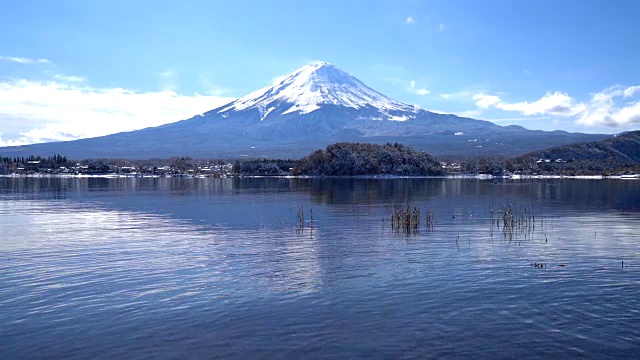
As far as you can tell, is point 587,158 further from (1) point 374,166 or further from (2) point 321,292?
(2) point 321,292

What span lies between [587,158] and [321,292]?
6698 inches

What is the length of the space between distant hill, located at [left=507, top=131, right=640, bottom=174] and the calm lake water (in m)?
124

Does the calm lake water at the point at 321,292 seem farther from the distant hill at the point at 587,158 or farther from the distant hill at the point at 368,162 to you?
the distant hill at the point at 587,158

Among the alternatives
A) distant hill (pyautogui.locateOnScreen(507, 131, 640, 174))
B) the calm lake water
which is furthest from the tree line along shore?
the calm lake water

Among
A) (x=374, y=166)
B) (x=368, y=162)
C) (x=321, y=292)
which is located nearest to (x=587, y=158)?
(x=374, y=166)

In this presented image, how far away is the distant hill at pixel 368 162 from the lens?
425 feet

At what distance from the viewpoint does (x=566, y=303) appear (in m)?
15.9

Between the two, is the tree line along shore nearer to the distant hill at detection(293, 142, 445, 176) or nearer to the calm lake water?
the distant hill at detection(293, 142, 445, 176)

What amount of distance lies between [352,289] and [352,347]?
5094mm

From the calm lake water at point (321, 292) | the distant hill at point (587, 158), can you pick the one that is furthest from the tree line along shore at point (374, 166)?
the calm lake water at point (321, 292)

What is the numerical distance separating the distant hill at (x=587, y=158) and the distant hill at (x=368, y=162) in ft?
104

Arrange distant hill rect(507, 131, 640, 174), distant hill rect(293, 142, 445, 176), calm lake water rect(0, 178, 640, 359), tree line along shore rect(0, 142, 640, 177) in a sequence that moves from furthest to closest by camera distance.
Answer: distant hill rect(507, 131, 640, 174)
tree line along shore rect(0, 142, 640, 177)
distant hill rect(293, 142, 445, 176)
calm lake water rect(0, 178, 640, 359)

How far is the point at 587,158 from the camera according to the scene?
169500 mm

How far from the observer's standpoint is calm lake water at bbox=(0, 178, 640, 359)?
12.9 metres
